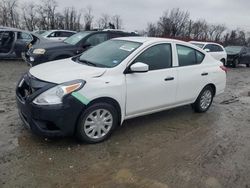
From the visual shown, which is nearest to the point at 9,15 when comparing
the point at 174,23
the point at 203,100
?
the point at 174,23

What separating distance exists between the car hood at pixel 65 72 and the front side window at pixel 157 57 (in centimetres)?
78

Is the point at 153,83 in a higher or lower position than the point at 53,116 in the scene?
higher

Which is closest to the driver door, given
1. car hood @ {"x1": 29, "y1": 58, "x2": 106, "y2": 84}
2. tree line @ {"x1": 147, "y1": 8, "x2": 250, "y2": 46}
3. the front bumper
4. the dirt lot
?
the dirt lot

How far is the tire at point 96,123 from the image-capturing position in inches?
173

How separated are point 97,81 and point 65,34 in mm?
15180

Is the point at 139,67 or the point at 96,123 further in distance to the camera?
the point at 139,67

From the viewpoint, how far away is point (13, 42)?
1279cm

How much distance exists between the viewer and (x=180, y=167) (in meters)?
4.11

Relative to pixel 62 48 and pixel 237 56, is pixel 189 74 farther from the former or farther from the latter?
pixel 237 56

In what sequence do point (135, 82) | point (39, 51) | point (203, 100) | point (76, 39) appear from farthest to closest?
point (76, 39) → point (39, 51) → point (203, 100) → point (135, 82)

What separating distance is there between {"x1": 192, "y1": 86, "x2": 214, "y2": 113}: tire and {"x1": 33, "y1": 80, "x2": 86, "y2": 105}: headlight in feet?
10.1

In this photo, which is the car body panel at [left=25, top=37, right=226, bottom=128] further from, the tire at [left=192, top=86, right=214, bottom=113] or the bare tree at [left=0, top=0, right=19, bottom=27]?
the bare tree at [left=0, top=0, right=19, bottom=27]

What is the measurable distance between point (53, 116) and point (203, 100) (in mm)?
3533

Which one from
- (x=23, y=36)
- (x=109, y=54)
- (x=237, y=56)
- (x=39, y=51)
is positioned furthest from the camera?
(x=237, y=56)
